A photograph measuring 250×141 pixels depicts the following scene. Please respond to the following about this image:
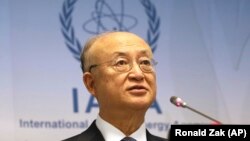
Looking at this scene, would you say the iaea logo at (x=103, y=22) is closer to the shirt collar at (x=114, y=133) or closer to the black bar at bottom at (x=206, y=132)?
the shirt collar at (x=114, y=133)

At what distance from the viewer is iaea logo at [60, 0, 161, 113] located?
9.34 feet

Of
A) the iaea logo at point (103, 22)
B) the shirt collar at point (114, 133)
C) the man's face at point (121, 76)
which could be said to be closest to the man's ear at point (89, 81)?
the man's face at point (121, 76)

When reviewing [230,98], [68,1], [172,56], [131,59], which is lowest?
[230,98]

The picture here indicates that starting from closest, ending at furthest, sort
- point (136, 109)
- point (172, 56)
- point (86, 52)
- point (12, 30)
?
point (136, 109), point (86, 52), point (12, 30), point (172, 56)

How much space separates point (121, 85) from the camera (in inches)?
42.1

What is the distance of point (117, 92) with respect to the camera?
1075mm

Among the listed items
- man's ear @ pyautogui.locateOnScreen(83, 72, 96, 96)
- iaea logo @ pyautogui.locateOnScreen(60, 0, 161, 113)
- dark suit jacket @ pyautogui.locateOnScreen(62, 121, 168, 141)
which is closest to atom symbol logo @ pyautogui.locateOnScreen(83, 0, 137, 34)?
iaea logo @ pyautogui.locateOnScreen(60, 0, 161, 113)

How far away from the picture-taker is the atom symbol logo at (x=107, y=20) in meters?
2.87

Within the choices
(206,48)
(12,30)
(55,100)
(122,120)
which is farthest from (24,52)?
(122,120)

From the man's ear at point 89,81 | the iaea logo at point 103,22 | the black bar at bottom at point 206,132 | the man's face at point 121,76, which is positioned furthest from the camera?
the iaea logo at point 103,22

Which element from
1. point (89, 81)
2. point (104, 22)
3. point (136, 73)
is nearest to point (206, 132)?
point (136, 73)

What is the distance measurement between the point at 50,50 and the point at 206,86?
1177 mm

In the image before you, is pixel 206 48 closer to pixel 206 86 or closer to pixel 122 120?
pixel 206 86

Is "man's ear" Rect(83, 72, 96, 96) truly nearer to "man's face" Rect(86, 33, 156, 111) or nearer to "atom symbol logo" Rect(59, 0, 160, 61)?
"man's face" Rect(86, 33, 156, 111)
